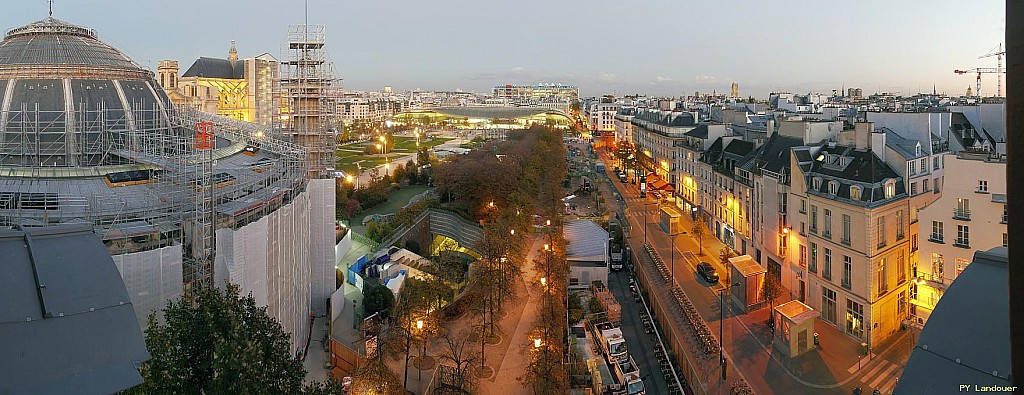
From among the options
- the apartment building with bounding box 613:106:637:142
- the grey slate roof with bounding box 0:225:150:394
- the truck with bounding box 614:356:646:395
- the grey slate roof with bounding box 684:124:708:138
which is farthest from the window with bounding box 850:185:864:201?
the apartment building with bounding box 613:106:637:142

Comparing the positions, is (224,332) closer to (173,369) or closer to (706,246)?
(173,369)

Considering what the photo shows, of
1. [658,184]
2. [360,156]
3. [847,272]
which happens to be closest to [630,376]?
[847,272]

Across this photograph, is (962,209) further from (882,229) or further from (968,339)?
(968,339)

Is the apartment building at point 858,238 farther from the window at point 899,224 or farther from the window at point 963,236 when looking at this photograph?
the window at point 963,236

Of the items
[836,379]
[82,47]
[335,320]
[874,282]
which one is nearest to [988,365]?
[836,379]

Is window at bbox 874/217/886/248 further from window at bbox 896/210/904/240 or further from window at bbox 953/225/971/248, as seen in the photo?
window at bbox 953/225/971/248
